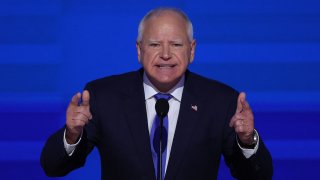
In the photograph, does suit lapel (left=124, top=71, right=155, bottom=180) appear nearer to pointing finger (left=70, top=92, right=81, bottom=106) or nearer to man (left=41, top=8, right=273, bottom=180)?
man (left=41, top=8, right=273, bottom=180)

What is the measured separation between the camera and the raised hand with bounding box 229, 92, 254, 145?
1.79 meters

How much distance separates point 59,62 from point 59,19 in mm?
196

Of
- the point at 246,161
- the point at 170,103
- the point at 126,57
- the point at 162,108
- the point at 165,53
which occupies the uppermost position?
the point at 126,57

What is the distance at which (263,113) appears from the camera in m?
2.78

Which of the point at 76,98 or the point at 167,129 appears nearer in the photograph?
A: the point at 76,98

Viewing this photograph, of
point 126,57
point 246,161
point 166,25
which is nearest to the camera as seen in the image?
point 246,161

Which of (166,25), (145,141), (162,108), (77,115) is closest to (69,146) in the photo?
(77,115)

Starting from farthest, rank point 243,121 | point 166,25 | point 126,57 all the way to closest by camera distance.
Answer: point 126,57 → point 166,25 → point 243,121

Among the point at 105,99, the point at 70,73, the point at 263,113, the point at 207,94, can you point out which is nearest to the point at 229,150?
the point at 207,94

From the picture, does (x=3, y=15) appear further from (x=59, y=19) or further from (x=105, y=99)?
(x=105, y=99)

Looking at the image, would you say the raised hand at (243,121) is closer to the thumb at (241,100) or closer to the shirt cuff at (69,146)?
the thumb at (241,100)

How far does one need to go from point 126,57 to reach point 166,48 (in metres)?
0.76

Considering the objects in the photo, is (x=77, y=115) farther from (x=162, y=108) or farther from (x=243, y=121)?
(x=243, y=121)

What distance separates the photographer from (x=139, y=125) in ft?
6.49
